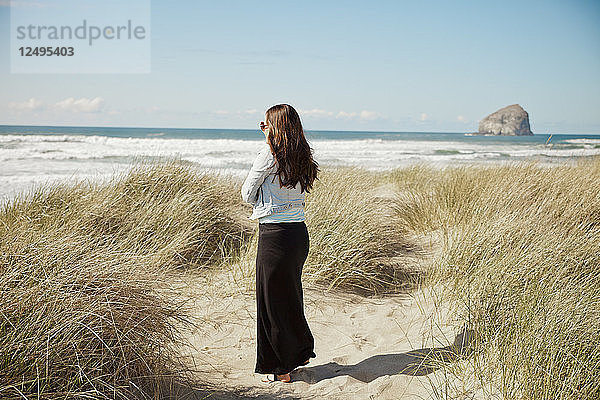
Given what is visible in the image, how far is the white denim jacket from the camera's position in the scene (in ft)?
11.0

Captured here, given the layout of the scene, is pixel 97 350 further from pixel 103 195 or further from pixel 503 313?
pixel 103 195

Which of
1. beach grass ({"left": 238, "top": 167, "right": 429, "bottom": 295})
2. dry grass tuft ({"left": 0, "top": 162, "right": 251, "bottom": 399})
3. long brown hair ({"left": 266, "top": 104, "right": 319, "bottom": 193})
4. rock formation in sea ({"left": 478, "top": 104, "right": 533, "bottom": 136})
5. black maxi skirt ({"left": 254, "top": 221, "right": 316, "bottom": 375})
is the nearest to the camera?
dry grass tuft ({"left": 0, "top": 162, "right": 251, "bottom": 399})

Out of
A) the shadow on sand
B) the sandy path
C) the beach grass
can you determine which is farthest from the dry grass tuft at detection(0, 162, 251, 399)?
the beach grass

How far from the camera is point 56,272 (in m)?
3.00

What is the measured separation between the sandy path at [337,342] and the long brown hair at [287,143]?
1444mm

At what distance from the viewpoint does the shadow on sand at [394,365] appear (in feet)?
11.9

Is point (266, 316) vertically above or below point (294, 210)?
below

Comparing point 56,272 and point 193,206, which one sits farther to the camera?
point 193,206

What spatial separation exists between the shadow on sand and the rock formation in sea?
2786 inches

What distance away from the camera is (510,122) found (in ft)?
227

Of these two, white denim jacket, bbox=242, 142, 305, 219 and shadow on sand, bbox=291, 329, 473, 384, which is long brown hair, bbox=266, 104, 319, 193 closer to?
white denim jacket, bbox=242, 142, 305, 219

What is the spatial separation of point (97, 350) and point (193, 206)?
3.83m

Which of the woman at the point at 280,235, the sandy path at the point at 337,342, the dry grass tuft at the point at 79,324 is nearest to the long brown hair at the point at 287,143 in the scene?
the woman at the point at 280,235

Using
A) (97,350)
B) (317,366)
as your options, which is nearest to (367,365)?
(317,366)
